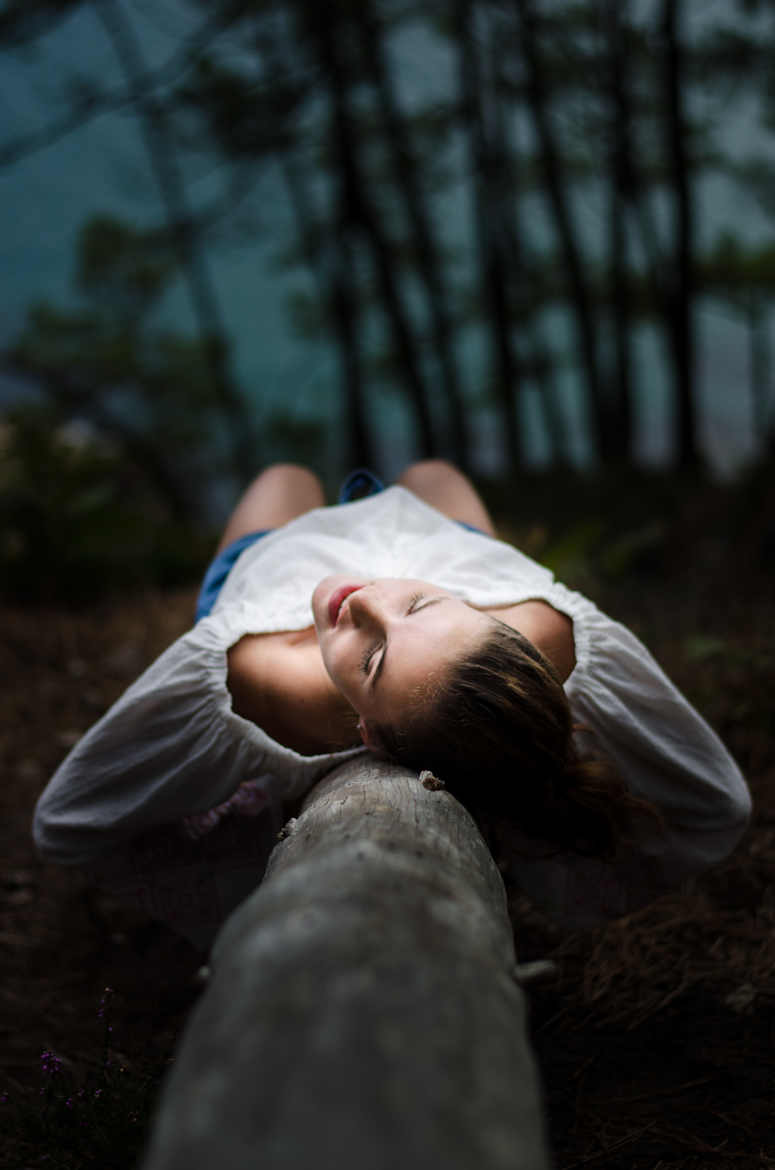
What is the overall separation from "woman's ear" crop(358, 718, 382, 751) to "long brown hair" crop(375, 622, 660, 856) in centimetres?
1


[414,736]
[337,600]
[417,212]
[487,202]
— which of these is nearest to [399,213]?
[417,212]

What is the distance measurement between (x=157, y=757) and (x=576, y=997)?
1.27 m

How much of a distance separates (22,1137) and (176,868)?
744 millimetres

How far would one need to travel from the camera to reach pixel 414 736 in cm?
178

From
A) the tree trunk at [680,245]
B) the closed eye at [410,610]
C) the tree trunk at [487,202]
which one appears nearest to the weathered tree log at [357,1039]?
the closed eye at [410,610]

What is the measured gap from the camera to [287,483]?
3.42m

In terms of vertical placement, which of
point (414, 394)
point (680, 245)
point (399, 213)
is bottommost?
point (414, 394)

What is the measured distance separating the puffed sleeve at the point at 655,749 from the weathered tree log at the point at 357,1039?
3.50ft

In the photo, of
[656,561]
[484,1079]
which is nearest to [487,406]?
[656,561]

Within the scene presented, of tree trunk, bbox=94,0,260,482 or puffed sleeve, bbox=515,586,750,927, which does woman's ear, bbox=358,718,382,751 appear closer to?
puffed sleeve, bbox=515,586,750,927

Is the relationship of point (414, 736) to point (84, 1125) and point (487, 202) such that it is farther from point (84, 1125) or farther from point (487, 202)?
point (487, 202)

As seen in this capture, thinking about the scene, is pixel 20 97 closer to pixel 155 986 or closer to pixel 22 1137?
pixel 155 986

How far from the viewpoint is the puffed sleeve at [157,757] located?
2.07 meters

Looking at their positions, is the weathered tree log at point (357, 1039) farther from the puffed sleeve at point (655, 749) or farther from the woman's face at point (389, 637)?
the puffed sleeve at point (655, 749)
